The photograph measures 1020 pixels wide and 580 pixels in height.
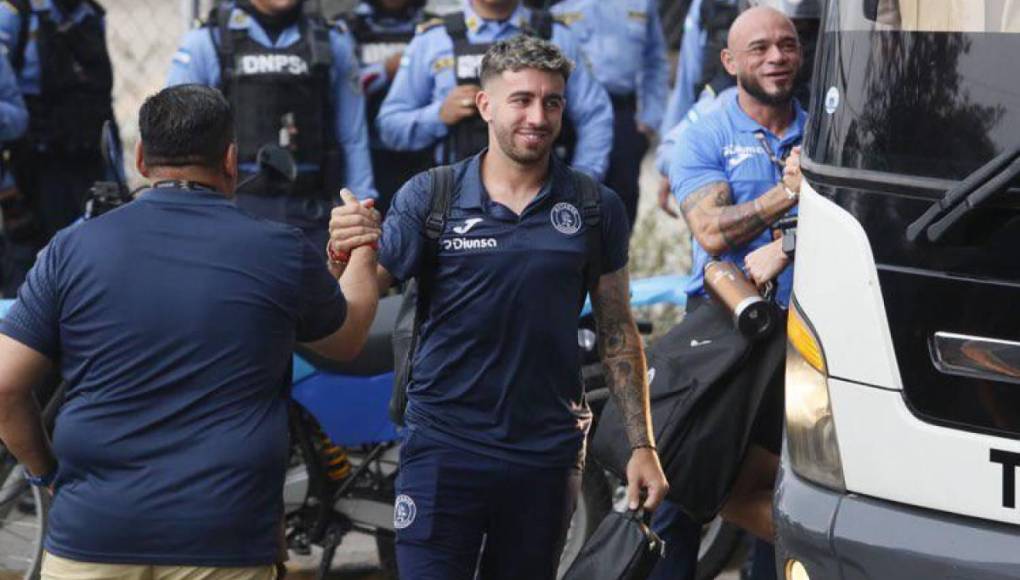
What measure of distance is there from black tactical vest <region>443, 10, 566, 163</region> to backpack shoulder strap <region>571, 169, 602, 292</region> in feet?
10.8

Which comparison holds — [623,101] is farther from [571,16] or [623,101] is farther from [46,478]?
[46,478]

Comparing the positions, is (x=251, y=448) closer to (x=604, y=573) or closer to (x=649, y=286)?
(x=604, y=573)

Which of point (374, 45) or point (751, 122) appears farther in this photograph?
point (374, 45)

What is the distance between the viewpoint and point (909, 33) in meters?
4.48

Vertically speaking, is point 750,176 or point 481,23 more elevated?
point 481,23

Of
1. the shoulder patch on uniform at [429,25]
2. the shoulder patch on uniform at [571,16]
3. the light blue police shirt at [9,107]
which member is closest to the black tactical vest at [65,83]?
the light blue police shirt at [9,107]

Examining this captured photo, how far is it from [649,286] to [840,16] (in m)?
2.52

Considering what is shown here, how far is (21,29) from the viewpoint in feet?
28.4

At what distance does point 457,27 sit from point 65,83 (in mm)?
1859

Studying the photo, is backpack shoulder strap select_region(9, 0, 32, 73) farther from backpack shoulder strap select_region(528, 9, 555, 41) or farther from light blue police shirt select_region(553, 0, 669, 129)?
light blue police shirt select_region(553, 0, 669, 129)

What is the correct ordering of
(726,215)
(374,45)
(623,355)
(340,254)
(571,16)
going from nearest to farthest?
(340,254) < (623,355) < (726,215) < (571,16) < (374,45)

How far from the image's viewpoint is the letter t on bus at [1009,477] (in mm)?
4207

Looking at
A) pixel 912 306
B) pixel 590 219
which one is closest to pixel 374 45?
pixel 590 219

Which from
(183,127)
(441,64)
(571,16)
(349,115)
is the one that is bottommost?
(349,115)
